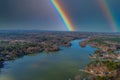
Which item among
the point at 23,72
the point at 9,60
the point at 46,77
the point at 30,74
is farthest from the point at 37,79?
the point at 9,60

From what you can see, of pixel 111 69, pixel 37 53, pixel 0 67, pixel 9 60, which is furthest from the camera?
pixel 37 53

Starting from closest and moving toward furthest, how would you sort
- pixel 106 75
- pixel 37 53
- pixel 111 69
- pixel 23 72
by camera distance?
pixel 106 75, pixel 111 69, pixel 23 72, pixel 37 53

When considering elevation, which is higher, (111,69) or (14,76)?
(111,69)

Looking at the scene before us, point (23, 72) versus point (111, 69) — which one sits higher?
point (111, 69)

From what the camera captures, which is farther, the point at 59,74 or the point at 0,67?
the point at 0,67

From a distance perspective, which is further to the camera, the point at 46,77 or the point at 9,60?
the point at 9,60

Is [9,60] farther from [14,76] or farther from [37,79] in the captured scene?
[37,79]

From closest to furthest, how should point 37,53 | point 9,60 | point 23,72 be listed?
1. point 23,72
2. point 9,60
3. point 37,53

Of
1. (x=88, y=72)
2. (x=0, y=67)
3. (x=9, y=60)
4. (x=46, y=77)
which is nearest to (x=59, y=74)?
(x=46, y=77)

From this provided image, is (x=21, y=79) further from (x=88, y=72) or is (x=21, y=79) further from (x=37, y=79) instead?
(x=88, y=72)
